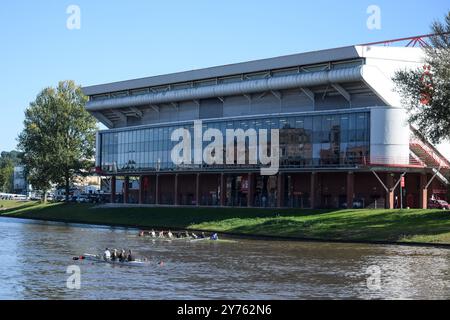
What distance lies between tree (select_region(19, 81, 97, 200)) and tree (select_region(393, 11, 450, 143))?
7743 cm

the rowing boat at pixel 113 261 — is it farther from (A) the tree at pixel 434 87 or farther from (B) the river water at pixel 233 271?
(A) the tree at pixel 434 87

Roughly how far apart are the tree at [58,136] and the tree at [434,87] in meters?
77.4

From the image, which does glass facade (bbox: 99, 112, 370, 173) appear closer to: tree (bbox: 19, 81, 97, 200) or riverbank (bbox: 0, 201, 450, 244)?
riverbank (bbox: 0, 201, 450, 244)

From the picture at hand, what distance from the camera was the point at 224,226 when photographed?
82.7 meters

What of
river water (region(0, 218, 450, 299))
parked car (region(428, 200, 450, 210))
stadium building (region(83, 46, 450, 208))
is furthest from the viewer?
parked car (region(428, 200, 450, 210))

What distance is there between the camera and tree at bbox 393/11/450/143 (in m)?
68.5

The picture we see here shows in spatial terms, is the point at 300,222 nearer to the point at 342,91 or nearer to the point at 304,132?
the point at 304,132

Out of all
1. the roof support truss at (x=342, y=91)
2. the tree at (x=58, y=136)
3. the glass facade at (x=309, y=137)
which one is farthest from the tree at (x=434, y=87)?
the tree at (x=58, y=136)

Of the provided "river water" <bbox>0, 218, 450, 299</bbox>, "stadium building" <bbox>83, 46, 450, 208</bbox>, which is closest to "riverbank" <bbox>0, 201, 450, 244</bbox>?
"river water" <bbox>0, 218, 450, 299</bbox>

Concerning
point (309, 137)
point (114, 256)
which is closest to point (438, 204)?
point (309, 137)

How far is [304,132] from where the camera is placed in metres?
92.4

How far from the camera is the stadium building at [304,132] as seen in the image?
283 feet
